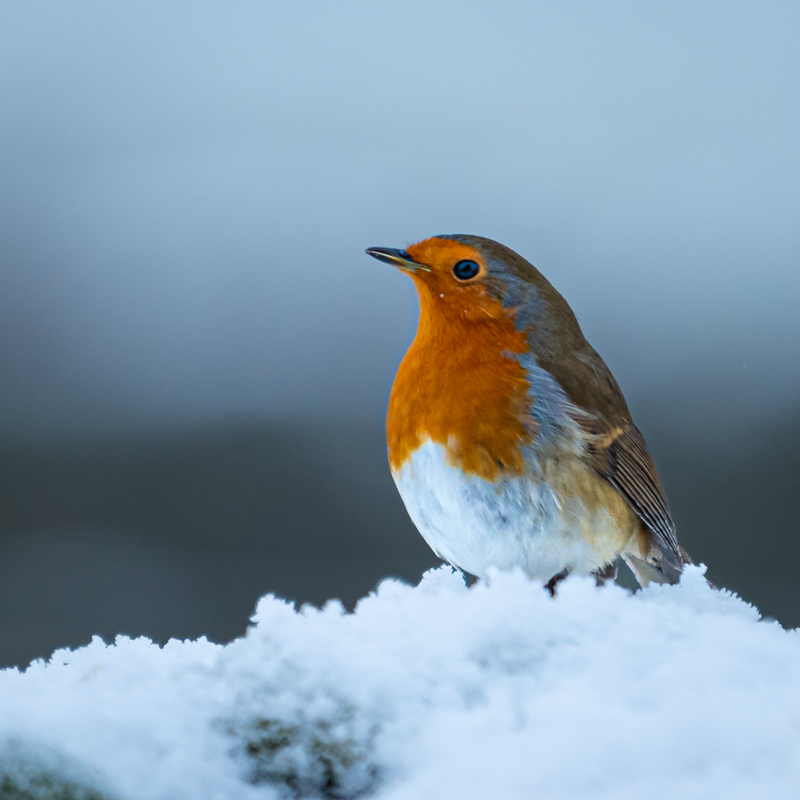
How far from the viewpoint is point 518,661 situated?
39.1 inches

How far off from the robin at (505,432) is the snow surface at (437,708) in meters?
0.44

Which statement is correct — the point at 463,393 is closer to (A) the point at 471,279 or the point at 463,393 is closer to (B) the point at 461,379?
(B) the point at 461,379

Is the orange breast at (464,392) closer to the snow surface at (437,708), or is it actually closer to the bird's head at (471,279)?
the bird's head at (471,279)

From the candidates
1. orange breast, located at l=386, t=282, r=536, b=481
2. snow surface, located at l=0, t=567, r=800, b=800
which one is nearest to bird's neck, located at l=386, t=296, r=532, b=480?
orange breast, located at l=386, t=282, r=536, b=481

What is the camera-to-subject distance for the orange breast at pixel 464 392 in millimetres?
1512

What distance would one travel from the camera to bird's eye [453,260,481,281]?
164 cm

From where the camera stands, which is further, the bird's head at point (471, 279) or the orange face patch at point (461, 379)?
the bird's head at point (471, 279)

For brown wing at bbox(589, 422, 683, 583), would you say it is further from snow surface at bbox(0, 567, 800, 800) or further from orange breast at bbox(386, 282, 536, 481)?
snow surface at bbox(0, 567, 800, 800)

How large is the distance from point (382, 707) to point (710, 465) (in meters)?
3.22

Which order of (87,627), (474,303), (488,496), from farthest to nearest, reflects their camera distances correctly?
(87,627)
(474,303)
(488,496)

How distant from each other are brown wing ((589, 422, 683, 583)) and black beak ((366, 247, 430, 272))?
0.50 metres

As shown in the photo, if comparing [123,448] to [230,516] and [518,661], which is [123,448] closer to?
[230,516]

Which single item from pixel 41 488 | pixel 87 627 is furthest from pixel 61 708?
pixel 41 488

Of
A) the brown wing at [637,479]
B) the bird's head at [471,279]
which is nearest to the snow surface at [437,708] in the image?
the brown wing at [637,479]
